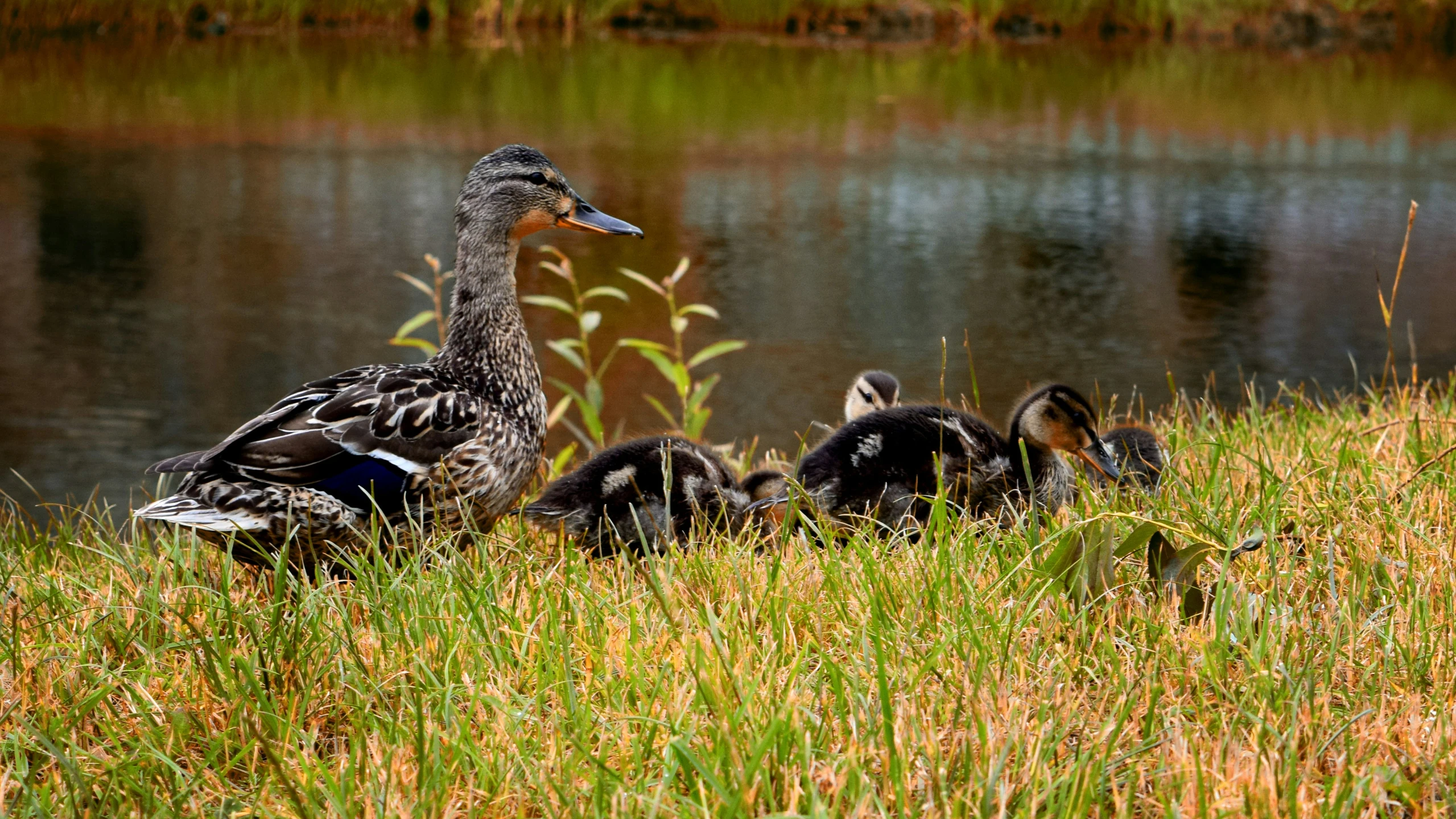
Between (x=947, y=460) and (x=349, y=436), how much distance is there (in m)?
1.65

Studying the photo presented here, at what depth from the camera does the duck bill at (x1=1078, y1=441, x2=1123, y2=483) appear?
3.96 meters

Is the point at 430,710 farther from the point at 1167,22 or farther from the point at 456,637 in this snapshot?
the point at 1167,22

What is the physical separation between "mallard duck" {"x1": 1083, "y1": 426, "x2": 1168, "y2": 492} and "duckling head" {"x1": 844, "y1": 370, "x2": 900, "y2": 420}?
3.52 feet

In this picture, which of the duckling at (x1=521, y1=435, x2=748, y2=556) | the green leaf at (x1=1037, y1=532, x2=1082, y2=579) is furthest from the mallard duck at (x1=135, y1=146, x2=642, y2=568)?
the green leaf at (x1=1037, y1=532, x2=1082, y2=579)

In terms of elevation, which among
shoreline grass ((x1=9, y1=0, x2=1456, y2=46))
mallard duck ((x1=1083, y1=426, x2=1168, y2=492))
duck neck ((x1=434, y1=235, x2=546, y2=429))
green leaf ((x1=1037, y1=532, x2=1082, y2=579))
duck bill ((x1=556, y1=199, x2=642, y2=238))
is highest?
shoreline grass ((x1=9, y1=0, x2=1456, y2=46))

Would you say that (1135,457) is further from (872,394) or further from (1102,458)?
(872,394)

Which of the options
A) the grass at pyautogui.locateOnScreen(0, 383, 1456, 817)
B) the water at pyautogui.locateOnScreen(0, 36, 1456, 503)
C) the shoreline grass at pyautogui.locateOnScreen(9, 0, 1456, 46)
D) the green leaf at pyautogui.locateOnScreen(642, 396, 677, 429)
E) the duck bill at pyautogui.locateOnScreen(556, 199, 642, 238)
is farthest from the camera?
the shoreline grass at pyautogui.locateOnScreen(9, 0, 1456, 46)

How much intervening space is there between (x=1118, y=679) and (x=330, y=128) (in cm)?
1756

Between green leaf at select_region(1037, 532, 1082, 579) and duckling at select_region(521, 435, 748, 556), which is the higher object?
green leaf at select_region(1037, 532, 1082, 579)

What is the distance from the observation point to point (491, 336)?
4.15 meters

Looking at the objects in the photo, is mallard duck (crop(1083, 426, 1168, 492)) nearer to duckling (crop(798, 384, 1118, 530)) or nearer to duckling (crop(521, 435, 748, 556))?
duckling (crop(798, 384, 1118, 530))

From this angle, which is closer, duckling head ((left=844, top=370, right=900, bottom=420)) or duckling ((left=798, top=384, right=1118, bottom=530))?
duckling ((left=798, top=384, right=1118, bottom=530))

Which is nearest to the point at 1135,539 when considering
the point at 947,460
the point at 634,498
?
the point at 947,460

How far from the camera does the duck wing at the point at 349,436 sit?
3.54 m
